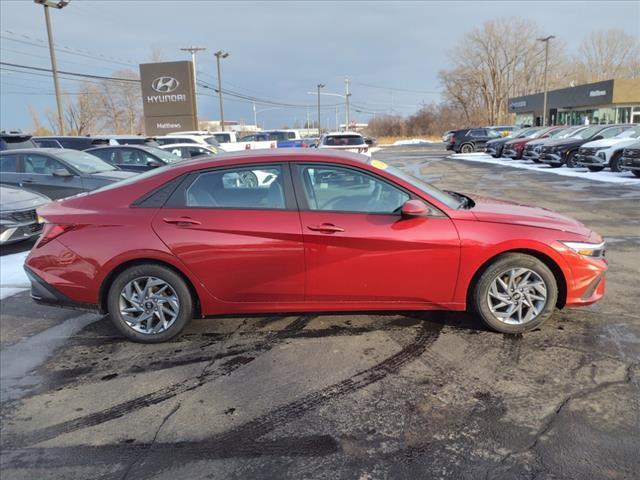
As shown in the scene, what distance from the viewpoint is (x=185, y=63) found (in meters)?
38.3

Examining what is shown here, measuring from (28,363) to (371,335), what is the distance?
9.13 ft

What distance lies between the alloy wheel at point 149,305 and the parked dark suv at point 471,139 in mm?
34398

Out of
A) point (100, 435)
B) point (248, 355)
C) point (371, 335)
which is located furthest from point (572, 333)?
point (100, 435)

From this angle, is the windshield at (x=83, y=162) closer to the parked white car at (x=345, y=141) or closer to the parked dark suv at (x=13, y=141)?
the parked dark suv at (x=13, y=141)

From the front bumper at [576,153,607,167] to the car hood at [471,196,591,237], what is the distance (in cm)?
1498

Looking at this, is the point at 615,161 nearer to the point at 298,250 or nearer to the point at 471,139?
the point at 298,250

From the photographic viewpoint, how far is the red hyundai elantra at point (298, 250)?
13.0 ft

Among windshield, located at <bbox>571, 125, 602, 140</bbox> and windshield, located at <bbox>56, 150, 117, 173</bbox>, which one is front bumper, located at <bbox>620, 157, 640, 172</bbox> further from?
windshield, located at <bbox>56, 150, 117, 173</bbox>

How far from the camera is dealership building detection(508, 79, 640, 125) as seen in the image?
42.7 meters

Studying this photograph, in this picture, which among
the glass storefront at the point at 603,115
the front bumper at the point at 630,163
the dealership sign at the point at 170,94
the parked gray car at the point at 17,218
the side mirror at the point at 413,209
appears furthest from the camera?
the glass storefront at the point at 603,115

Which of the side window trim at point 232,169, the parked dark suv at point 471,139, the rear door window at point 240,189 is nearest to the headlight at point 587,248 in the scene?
the side window trim at point 232,169

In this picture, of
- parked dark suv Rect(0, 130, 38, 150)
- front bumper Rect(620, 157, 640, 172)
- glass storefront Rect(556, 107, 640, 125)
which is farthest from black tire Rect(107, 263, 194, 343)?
glass storefront Rect(556, 107, 640, 125)

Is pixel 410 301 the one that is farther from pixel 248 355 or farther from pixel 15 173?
pixel 15 173

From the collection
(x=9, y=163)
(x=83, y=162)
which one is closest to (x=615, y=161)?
(x=83, y=162)
